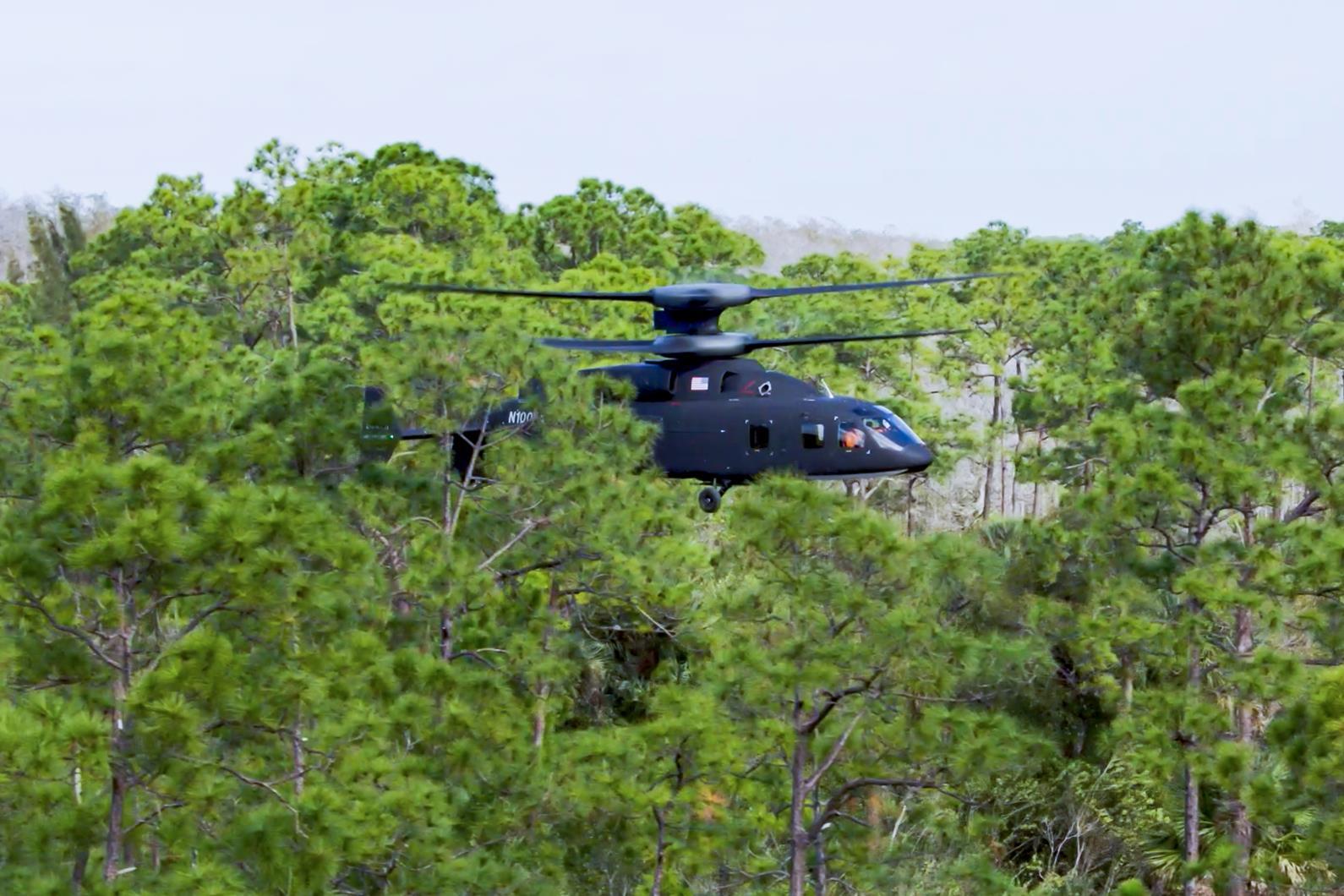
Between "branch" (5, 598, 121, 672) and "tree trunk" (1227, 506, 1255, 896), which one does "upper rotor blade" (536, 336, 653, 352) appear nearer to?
"tree trunk" (1227, 506, 1255, 896)

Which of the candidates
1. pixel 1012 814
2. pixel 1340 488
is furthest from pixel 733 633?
pixel 1012 814

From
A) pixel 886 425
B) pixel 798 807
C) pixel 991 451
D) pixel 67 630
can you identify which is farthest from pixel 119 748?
pixel 991 451

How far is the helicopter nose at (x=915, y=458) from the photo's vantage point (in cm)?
1972

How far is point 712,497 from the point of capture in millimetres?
Result: 21250

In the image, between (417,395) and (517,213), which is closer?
(417,395)

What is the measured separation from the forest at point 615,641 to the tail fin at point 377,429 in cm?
21

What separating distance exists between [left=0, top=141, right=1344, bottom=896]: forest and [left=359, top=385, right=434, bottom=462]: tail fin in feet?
0.67

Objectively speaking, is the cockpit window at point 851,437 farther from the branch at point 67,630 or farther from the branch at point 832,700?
the branch at point 67,630

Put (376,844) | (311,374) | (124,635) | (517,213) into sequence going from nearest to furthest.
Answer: (124,635) → (376,844) → (311,374) → (517,213)

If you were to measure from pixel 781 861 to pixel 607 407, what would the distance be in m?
5.44

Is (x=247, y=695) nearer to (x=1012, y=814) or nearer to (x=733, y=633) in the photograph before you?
(x=733, y=633)

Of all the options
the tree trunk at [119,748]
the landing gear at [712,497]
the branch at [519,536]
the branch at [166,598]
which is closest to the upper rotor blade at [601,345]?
the landing gear at [712,497]

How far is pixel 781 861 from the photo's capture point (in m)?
19.0

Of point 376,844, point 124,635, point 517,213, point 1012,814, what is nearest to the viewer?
point 124,635
